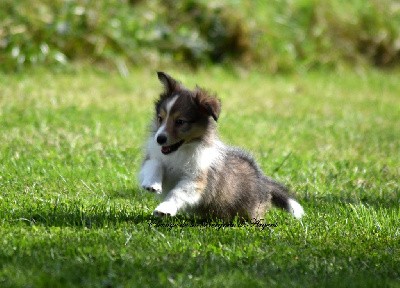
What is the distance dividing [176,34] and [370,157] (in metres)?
6.48

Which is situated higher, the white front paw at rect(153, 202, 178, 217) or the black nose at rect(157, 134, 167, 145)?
the black nose at rect(157, 134, 167, 145)

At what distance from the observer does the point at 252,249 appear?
559 cm

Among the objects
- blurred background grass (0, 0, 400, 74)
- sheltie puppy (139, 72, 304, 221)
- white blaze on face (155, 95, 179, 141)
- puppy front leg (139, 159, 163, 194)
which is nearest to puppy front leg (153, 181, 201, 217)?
sheltie puppy (139, 72, 304, 221)

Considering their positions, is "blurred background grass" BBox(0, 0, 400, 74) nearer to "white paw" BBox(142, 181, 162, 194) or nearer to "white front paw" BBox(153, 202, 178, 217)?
"white paw" BBox(142, 181, 162, 194)

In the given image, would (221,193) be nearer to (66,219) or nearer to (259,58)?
(66,219)

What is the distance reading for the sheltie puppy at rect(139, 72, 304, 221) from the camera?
20.4ft

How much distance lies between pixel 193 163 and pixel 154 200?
96 cm

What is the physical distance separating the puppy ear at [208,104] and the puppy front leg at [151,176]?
1.69 feet

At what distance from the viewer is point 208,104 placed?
20.7 ft

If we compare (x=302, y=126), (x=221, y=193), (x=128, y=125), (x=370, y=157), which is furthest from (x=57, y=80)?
(x=221, y=193)

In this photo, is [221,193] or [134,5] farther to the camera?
[134,5]

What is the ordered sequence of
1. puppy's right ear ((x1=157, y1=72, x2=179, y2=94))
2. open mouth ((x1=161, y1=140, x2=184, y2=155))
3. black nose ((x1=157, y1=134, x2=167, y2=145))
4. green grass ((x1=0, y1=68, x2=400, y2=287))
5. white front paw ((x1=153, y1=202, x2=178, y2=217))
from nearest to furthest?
green grass ((x1=0, y1=68, x2=400, y2=287)) < white front paw ((x1=153, y1=202, x2=178, y2=217)) < black nose ((x1=157, y1=134, x2=167, y2=145)) < open mouth ((x1=161, y1=140, x2=184, y2=155)) < puppy's right ear ((x1=157, y1=72, x2=179, y2=94))

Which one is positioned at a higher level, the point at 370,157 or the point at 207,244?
the point at 207,244

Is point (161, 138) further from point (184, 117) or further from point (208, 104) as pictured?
point (208, 104)
